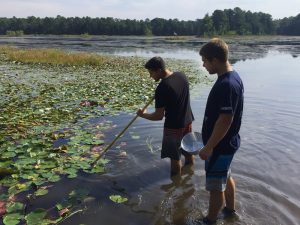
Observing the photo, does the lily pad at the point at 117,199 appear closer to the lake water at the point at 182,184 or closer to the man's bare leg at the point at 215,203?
the lake water at the point at 182,184

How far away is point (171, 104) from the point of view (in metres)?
5.59

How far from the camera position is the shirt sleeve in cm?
388

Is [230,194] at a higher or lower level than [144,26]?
lower

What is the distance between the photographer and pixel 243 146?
823cm

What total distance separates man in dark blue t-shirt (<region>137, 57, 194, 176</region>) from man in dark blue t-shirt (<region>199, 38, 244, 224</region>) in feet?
4.24

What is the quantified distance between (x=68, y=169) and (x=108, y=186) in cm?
89

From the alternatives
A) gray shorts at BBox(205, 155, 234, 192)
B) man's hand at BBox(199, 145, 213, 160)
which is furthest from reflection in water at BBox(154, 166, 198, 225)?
man's hand at BBox(199, 145, 213, 160)

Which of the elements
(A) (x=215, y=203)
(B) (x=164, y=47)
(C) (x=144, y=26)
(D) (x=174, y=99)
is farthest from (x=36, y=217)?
(C) (x=144, y=26)

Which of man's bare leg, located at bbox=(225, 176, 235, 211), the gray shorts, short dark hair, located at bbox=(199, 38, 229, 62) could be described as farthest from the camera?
man's bare leg, located at bbox=(225, 176, 235, 211)

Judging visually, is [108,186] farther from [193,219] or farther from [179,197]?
[193,219]

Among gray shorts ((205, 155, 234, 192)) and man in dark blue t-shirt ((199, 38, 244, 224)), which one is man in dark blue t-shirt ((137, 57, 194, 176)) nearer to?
man in dark blue t-shirt ((199, 38, 244, 224))

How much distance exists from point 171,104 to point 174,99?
4.1 inches

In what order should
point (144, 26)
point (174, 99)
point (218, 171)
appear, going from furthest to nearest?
1. point (144, 26)
2. point (174, 99)
3. point (218, 171)

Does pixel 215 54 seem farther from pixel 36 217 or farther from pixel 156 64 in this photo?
pixel 36 217
